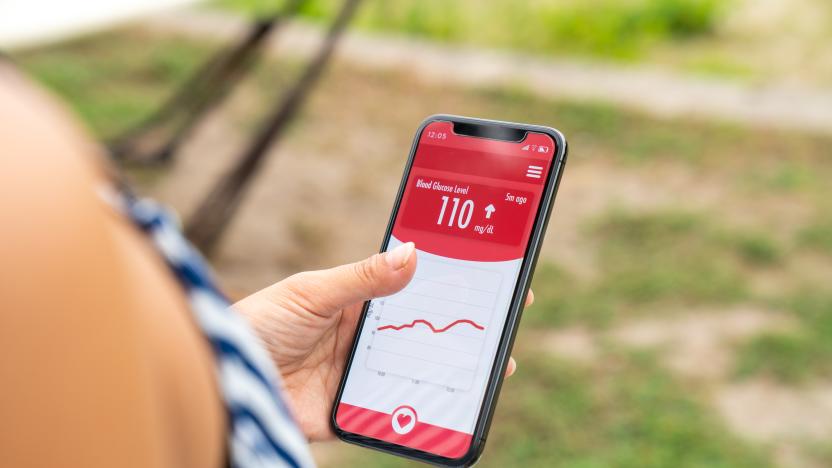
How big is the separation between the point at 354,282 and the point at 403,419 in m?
0.11

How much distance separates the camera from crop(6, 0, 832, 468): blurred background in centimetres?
186

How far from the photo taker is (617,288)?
86.5 inches

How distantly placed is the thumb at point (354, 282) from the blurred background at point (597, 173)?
104 centimetres

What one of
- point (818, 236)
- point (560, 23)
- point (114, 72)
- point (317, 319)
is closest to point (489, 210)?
point (317, 319)

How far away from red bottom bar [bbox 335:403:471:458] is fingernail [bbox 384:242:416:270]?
11 cm

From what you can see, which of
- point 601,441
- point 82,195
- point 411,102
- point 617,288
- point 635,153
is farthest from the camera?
point 411,102

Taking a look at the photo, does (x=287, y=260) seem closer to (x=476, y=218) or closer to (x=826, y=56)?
(x=476, y=218)

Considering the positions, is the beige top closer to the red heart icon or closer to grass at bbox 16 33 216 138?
the red heart icon

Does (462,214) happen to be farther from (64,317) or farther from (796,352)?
(796,352)

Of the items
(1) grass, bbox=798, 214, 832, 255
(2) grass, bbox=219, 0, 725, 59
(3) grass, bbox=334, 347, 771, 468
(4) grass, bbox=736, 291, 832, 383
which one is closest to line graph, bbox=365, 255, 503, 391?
(3) grass, bbox=334, 347, 771, 468

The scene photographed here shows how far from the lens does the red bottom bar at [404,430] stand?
2.28ft

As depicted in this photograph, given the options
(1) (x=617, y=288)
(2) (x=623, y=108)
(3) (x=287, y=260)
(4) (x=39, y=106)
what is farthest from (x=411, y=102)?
(4) (x=39, y=106)

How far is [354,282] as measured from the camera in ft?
2.37

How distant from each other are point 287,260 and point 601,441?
91 cm
